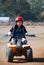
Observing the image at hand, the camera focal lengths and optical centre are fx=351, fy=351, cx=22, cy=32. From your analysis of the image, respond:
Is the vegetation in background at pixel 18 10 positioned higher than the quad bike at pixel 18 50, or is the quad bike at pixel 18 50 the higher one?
the quad bike at pixel 18 50

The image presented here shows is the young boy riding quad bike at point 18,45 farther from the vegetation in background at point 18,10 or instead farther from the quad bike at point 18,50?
the vegetation in background at point 18,10

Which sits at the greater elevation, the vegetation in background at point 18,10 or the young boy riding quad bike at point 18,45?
the young boy riding quad bike at point 18,45

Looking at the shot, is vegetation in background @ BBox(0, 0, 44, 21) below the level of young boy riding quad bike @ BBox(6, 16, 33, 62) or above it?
below

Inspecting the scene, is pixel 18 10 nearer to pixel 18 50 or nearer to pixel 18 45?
pixel 18 50

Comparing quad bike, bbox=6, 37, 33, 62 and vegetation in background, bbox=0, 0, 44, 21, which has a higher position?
quad bike, bbox=6, 37, 33, 62

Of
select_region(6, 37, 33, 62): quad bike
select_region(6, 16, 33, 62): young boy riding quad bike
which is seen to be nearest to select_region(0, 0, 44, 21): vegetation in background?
select_region(6, 16, 33, 62): young boy riding quad bike

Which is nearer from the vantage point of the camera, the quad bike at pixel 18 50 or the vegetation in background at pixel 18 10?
the quad bike at pixel 18 50

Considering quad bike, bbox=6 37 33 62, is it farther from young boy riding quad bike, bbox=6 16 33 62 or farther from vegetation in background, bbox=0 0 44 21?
vegetation in background, bbox=0 0 44 21

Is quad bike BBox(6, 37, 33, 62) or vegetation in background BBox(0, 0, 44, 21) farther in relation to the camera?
vegetation in background BBox(0, 0, 44, 21)

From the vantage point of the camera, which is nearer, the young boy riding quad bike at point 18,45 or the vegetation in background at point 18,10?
the young boy riding quad bike at point 18,45

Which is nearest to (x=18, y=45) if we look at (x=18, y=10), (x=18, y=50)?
(x=18, y=50)

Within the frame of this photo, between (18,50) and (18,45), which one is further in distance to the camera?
(18,50)

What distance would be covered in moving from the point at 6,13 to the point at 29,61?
73067 mm

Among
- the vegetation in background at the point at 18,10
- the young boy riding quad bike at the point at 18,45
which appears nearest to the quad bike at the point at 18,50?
the young boy riding quad bike at the point at 18,45
